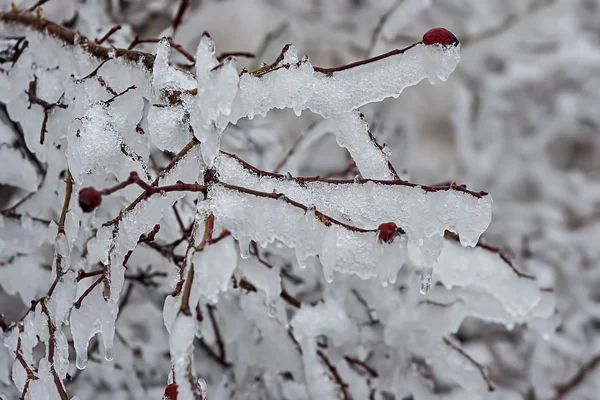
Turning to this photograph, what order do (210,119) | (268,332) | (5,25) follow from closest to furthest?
(210,119), (5,25), (268,332)

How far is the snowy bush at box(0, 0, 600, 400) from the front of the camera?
109cm

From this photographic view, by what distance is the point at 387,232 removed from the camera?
1058mm

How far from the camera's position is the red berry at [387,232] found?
3.47 feet

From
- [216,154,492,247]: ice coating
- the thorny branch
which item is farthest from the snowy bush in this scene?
the thorny branch

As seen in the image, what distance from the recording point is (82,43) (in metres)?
1.41

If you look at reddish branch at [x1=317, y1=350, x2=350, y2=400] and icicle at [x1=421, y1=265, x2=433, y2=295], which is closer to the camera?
icicle at [x1=421, y1=265, x2=433, y2=295]

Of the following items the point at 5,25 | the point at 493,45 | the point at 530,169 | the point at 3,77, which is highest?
the point at 493,45

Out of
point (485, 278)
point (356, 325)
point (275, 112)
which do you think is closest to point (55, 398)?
point (356, 325)

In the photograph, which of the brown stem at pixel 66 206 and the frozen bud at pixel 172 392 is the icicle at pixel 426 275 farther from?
the brown stem at pixel 66 206

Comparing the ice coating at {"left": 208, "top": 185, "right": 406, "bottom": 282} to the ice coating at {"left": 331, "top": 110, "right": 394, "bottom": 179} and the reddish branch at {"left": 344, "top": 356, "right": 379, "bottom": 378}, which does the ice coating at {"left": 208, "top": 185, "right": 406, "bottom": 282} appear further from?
the reddish branch at {"left": 344, "top": 356, "right": 379, "bottom": 378}

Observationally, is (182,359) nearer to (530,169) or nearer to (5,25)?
(5,25)

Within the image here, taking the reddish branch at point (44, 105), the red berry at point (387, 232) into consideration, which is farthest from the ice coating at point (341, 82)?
the reddish branch at point (44, 105)

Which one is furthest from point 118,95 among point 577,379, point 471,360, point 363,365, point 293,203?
point 577,379

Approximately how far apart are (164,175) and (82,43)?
1.48 feet
